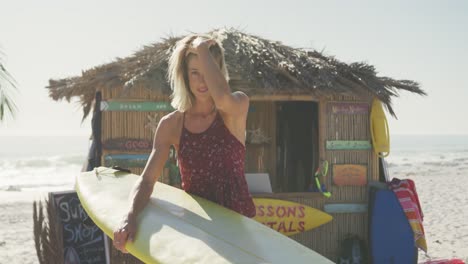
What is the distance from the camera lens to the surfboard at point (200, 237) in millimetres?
2311

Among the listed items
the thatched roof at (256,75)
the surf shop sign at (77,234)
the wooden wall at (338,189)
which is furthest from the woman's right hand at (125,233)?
the wooden wall at (338,189)

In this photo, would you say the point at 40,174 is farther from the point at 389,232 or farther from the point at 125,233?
the point at 125,233

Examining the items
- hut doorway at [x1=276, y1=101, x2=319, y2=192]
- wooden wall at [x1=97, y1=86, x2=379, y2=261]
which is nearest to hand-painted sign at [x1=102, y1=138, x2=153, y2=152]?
wooden wall at [x1=97, y1=86, x2=379, y2=261]

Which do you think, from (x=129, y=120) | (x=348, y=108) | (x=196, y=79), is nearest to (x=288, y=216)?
(x=348, y=108)

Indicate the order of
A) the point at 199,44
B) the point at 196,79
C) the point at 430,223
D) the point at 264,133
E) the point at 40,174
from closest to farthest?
the point at 199,44
the point at 196,79
the point at 264,133
the point at 430,223
the point at 40,174

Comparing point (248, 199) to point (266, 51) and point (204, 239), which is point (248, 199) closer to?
point (204, 239)

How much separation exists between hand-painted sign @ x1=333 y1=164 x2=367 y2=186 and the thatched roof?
0.87m

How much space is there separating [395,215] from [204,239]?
185 inches

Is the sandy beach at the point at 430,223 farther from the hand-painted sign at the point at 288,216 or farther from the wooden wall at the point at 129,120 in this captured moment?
the hand-painted sign at the point at 288,216

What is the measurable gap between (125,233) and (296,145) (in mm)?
7102

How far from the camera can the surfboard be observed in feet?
7.58

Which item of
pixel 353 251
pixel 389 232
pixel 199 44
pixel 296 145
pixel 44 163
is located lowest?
pixel 44 163

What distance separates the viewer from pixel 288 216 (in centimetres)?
682

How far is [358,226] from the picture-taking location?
23.4ft
